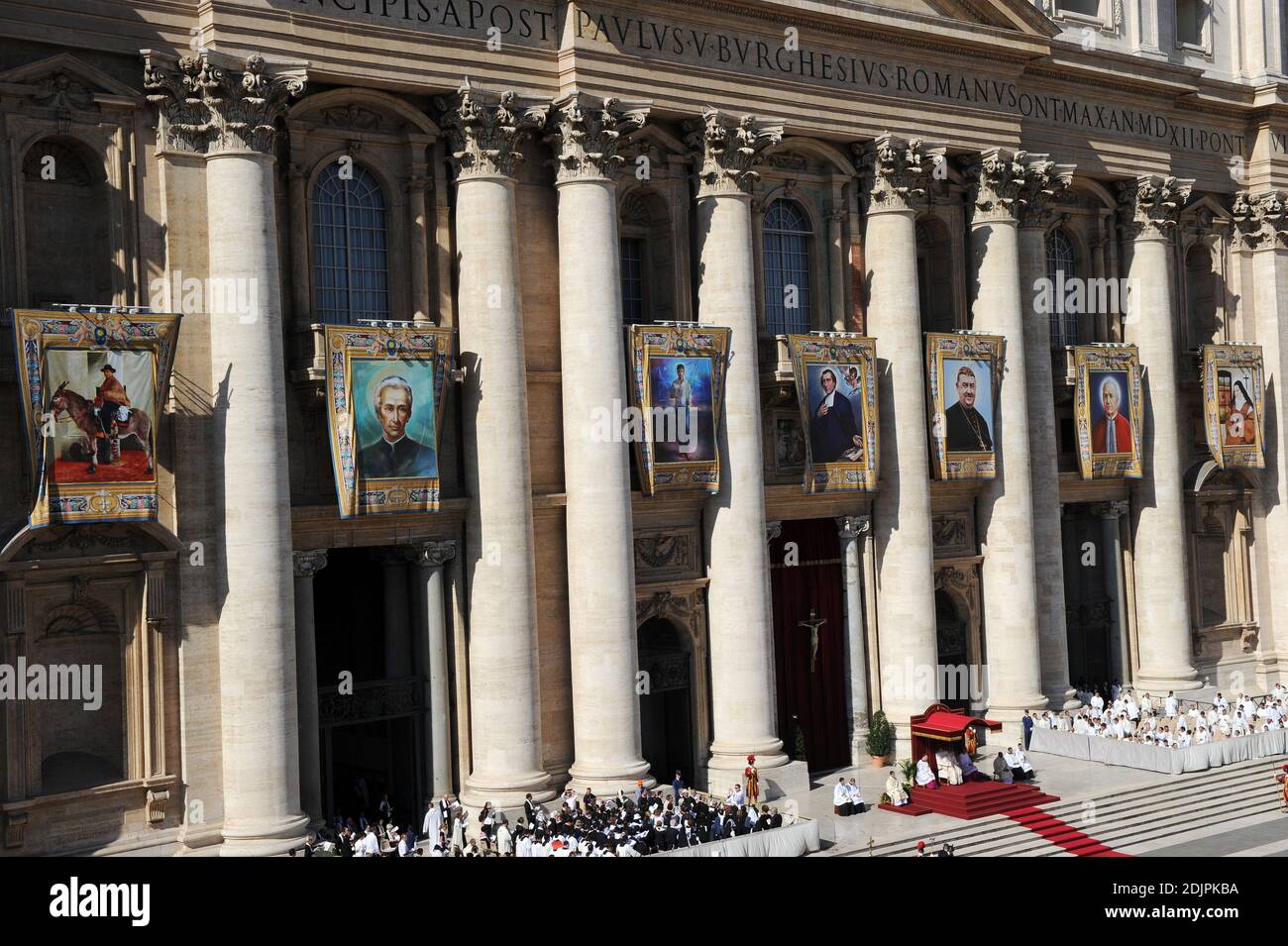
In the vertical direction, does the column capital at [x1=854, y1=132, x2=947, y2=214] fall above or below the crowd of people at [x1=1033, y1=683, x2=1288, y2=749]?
above

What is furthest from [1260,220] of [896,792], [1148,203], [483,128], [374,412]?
[374,412]

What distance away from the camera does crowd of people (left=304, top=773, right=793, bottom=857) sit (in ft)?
95.9

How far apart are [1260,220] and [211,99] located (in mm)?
37061

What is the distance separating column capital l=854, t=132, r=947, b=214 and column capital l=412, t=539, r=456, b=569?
15.4m

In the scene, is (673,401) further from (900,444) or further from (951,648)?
(951,648)

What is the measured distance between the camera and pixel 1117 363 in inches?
1818

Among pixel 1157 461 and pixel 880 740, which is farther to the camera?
pixel 1157 461

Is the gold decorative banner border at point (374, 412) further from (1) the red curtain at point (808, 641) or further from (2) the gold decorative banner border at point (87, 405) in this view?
(1) the red curtain at point (808, 641)

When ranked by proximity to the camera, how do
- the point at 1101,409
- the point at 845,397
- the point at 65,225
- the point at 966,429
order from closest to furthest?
the point at 65,225
the point at 845,397
the point at 966,429
the point at 1101,409

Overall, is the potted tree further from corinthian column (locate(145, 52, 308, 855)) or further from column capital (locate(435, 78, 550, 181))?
column capital (locate(435, 78, 550, 181))

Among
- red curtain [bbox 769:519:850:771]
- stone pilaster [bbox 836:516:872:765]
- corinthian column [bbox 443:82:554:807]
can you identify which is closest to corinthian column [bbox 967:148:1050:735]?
stone pilaster [bbox 836:516:872:765]

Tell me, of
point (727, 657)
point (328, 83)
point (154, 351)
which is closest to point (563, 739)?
point (727, 657)

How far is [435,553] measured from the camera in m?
33.4

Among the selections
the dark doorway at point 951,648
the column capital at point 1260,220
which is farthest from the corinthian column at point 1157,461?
the dark doorway at point 951,648
